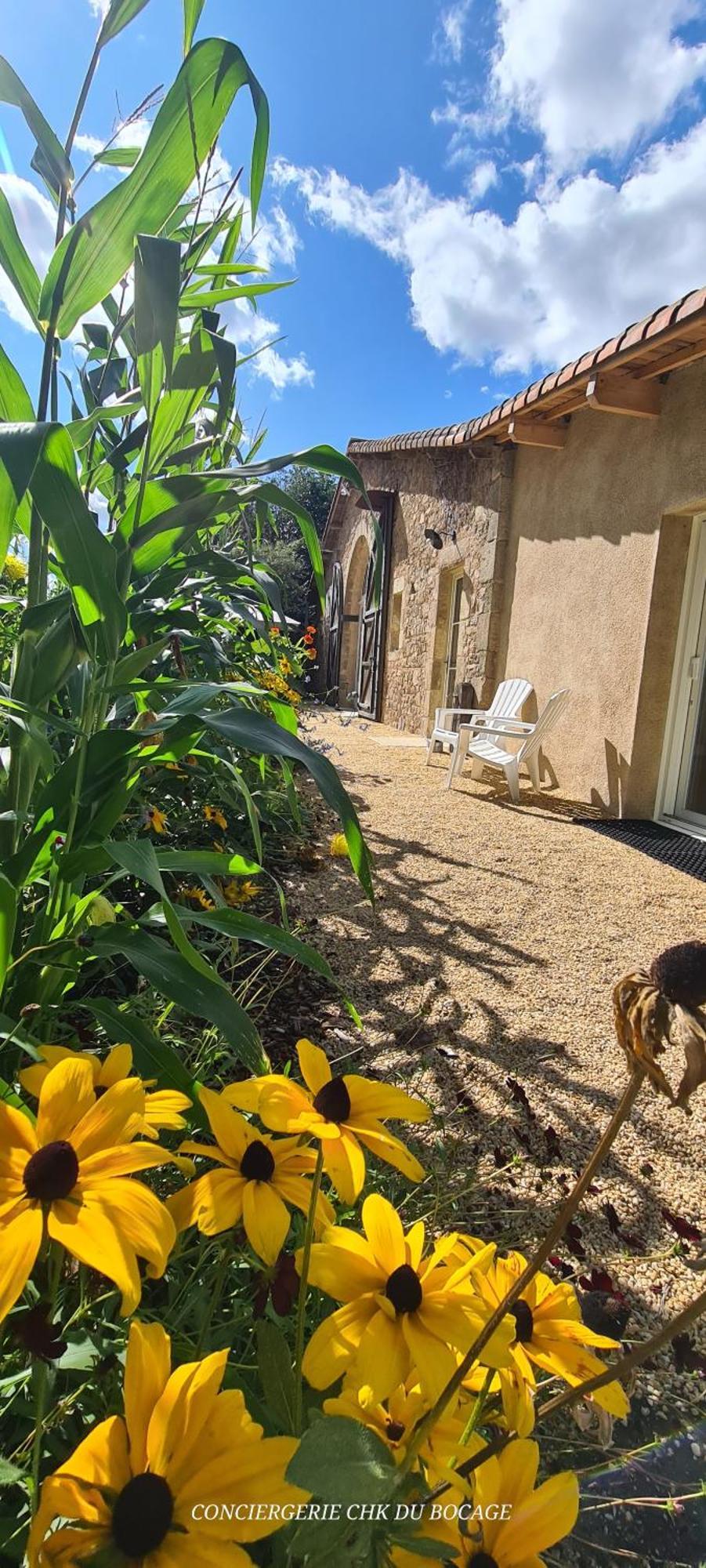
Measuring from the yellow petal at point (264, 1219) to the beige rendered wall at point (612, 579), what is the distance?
4.13m

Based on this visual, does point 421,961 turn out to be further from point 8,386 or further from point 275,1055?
point 8,386

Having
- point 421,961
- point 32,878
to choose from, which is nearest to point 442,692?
point 421,961

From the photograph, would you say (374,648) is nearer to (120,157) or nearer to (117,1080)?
(120,157)

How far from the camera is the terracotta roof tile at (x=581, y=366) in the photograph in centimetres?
321

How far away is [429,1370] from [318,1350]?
61 millimetres

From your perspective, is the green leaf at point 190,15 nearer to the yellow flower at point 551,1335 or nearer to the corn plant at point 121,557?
the corn plant at point 121,557

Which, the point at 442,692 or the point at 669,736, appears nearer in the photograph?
the point at 669,736

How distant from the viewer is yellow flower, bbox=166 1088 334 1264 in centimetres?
45

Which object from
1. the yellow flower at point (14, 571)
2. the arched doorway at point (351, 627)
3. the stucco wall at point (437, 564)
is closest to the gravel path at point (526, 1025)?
the yellow flower at point (14, 571)

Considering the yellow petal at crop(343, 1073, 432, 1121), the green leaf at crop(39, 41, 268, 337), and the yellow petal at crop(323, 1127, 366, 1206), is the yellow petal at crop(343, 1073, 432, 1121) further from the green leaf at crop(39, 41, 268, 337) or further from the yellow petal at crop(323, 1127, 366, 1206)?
the green leaf at crop(39, 41, 268, 337)

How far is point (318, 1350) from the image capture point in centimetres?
39

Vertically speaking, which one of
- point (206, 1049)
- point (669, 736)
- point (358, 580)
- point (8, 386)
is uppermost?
point (358, 580)

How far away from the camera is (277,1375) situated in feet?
1.43

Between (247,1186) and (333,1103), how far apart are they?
0.25ft
